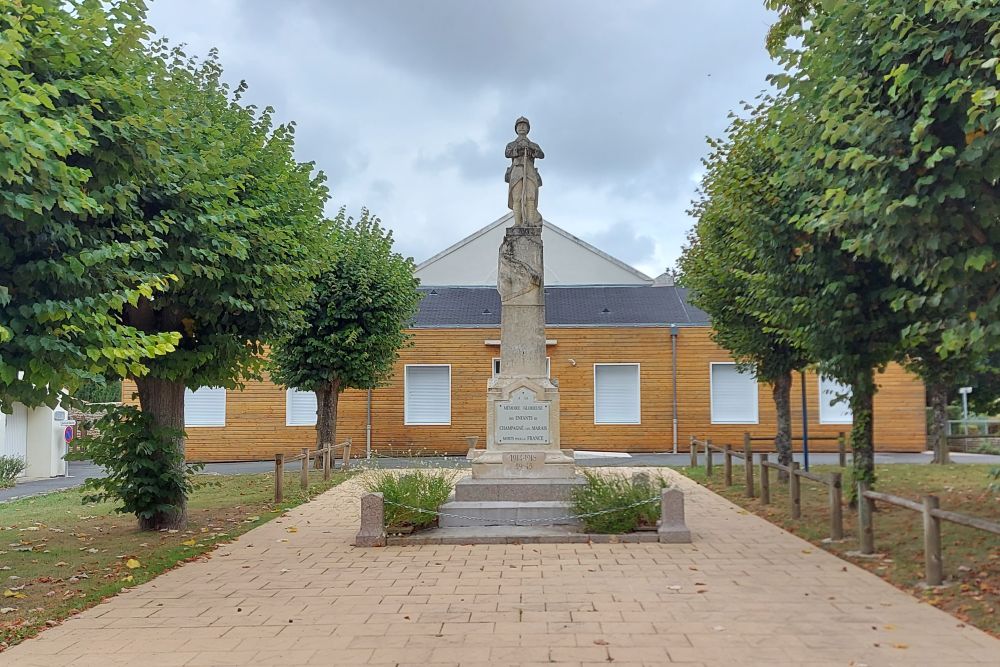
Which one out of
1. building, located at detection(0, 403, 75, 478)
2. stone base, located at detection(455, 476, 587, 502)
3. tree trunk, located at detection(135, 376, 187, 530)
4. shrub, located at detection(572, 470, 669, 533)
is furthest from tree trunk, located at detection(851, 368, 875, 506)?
building, located at detection(0, 403, 75, 478)

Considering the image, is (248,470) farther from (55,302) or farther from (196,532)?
(55,302)

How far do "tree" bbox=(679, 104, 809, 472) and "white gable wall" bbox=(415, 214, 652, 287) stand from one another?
17.8 m

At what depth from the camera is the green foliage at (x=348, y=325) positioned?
18172 millimetres

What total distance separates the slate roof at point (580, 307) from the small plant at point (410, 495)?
15.6 meters

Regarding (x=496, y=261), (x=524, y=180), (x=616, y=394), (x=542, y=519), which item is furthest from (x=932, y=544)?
(x=496, y=261)

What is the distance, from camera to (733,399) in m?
25.5

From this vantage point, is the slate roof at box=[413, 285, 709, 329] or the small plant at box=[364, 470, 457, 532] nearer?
the small plant at box=[364, 470, 457, 532]

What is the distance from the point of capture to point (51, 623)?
6152 mm

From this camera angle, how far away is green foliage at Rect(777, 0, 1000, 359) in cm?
574

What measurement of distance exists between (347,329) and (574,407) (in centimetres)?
943

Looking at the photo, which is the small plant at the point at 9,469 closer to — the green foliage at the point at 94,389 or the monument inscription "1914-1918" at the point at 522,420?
the green foliage at the point at 94,389

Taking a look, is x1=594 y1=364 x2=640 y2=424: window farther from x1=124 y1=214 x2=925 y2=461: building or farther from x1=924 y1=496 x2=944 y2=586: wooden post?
x1=924 y1=496 x2=944 y2=586: wooden post

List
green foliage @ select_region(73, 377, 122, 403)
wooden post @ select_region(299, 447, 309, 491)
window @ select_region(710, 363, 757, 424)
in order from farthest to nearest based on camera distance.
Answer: window @ select_region(710, 363, 757, 424)
wooden post @ select_region(299, 447, 309, 491)
green foliage @ select_region(73, 377, 122, 403)

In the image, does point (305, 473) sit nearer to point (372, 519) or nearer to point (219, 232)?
point (372, 519)
